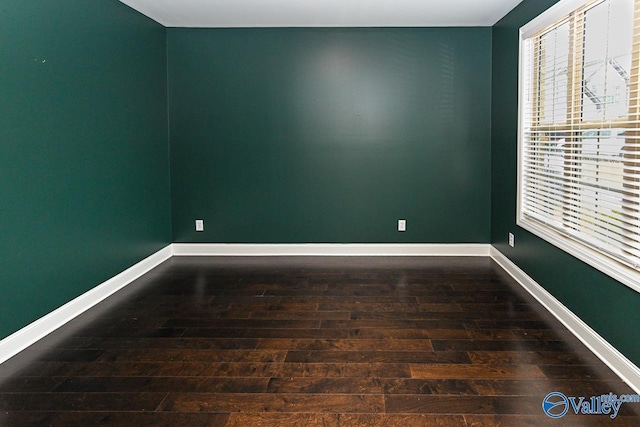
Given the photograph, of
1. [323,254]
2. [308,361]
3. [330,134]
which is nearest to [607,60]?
[308,361]

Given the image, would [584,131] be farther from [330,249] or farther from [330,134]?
[330,249]

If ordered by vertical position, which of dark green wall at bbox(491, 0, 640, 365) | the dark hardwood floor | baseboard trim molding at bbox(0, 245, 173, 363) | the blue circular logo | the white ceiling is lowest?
the blue circular logo

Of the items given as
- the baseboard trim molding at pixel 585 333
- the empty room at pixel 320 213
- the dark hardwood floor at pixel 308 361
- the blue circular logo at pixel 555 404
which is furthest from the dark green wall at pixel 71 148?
the baseboard trim molding at pixel 585 333

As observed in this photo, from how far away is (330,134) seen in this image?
561cm

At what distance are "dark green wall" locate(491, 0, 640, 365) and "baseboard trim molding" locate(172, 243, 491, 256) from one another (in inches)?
16.1

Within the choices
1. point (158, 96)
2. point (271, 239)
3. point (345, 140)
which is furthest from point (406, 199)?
point (158, 96)

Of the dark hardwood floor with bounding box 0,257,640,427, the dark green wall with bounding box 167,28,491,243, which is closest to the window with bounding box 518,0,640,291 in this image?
the dark hardwood floor with bounding box 0,257,640,427

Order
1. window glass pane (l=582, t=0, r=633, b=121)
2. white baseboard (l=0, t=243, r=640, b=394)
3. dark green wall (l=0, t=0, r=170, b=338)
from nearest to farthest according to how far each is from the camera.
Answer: window glass pane (l=582, t=0, r=633, b=121) → white baseboard (l=0, t=243, r=640, b=394) → dark green wall (l=0, t=0, r=170, b=338)

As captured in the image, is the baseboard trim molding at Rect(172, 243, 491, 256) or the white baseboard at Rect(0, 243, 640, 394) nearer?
the white baseboard at Rect(0, 243, 640, 394)

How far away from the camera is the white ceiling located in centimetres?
457

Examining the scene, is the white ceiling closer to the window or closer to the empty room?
the empty room

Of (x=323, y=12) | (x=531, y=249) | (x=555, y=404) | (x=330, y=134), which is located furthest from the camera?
(x=330, y=134)

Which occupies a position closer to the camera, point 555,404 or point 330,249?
point 555,404

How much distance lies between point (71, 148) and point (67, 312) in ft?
3.77
